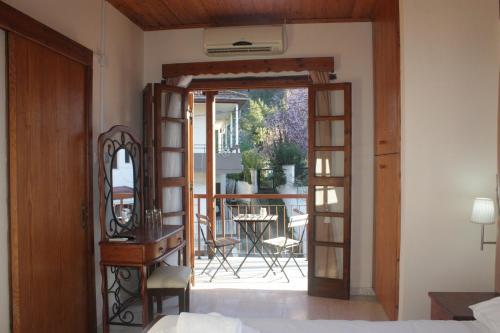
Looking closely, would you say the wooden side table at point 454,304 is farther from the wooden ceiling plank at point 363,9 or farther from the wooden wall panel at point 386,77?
the wooden ceiling plank at point 363,9

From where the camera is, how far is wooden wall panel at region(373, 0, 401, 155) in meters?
2.86

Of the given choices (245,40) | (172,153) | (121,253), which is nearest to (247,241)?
(172,153)

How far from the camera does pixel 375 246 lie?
368 centimetres

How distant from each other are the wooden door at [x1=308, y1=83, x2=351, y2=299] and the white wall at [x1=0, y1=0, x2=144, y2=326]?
1.66 metres

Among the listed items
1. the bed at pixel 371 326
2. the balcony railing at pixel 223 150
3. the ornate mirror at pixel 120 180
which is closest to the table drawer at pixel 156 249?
the ornate mirror at pixel 120 180

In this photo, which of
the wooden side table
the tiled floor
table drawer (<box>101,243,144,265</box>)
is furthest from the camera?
the tiled floor

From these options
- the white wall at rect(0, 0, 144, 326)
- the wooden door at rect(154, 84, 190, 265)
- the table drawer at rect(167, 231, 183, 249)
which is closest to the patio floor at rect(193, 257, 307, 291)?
the wooden door at rect(154, 84, 190, 265)

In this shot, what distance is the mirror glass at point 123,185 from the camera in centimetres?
307

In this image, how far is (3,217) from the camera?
2084 millimetres

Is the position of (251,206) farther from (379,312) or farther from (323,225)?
(379,312)

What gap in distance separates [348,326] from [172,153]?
2.56m

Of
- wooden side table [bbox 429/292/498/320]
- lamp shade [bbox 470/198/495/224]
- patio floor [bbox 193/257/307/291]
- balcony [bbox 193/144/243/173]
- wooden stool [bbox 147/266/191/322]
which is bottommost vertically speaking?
patio floor [bbox 193/257/307/291]

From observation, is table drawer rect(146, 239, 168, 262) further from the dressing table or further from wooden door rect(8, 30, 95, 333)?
wooden door rect(8, 30, 95, 333)

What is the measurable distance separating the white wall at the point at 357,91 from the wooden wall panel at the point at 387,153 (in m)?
0.11
